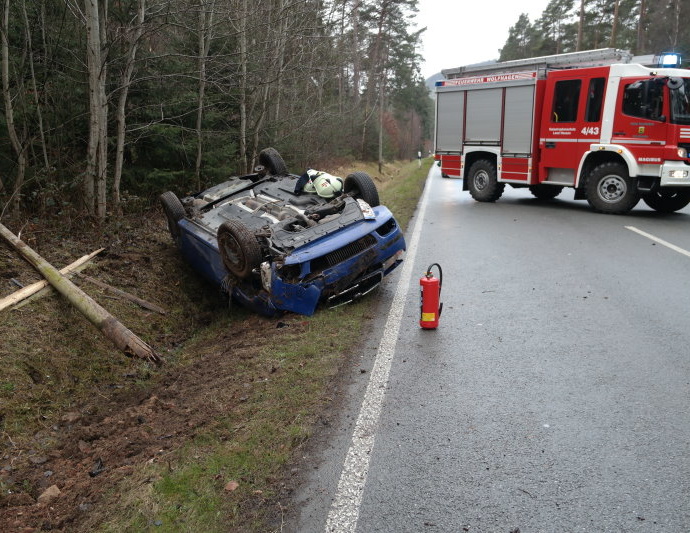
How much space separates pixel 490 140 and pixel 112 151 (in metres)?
8.99

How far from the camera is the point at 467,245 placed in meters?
9.05

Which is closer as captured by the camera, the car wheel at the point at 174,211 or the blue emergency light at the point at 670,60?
the car wheel at the point at 174,211

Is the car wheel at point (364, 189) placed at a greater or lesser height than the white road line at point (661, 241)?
greater

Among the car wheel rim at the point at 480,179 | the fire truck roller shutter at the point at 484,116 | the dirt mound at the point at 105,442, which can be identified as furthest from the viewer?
the car wheel rim at the point at 480,179

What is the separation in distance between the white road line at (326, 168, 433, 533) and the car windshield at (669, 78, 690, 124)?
7.95 metres

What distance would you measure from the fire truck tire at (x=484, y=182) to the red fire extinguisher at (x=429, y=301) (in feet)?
32.7

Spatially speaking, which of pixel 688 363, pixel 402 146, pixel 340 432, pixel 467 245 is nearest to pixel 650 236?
pixel 467 245

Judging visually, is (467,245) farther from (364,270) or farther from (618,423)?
(618,423)

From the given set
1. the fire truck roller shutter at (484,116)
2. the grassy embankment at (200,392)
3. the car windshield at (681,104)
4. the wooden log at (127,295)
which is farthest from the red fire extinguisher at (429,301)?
the fire truck roller shutter at (484,116)

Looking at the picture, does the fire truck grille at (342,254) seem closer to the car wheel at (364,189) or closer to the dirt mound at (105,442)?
the dirt mound at (105,442)

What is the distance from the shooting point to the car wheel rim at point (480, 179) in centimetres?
1464

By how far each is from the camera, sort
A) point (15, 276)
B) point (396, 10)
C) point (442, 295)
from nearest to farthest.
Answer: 1. point (15, 276)
2. point (442, 295)
3. point (396, 10)

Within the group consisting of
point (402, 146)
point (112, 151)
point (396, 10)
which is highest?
point (396, 10)

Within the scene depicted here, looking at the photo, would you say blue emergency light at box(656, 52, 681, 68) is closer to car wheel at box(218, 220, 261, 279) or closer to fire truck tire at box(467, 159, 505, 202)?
fire truck tire at box(467, 159, 505, 202)
